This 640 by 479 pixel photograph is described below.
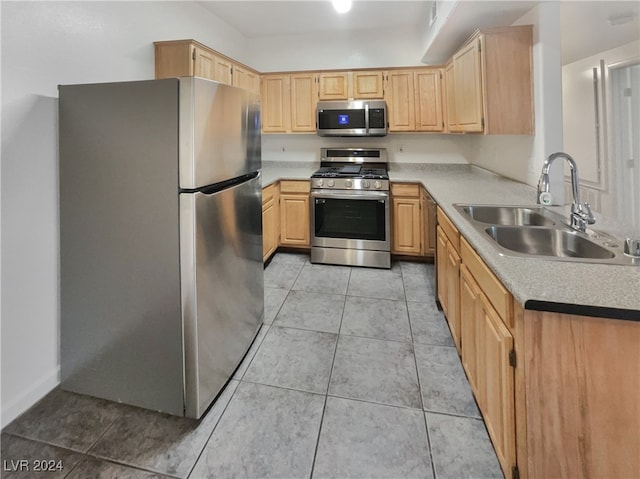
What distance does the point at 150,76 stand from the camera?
8.39 ft

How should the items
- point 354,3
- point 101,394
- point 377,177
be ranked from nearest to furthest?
point 101,394
point 354,3
point 377,177

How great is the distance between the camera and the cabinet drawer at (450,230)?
1.87m

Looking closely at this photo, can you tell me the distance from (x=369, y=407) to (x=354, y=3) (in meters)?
3.58

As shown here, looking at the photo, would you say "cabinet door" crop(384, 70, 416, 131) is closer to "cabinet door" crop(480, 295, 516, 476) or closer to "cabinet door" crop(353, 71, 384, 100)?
"cabinet door" crop(353, 71, 384, 100)

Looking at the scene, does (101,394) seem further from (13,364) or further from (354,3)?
(354,3)

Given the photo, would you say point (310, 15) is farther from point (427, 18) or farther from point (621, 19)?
point (621, 19)

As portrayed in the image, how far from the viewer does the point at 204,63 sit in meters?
2.78

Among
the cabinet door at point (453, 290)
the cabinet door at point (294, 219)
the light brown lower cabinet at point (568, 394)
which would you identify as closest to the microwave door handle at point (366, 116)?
the cabinet door at point (294, 219)

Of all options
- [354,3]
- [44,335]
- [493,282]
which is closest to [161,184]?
[44,335]

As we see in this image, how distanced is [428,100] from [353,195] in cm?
141

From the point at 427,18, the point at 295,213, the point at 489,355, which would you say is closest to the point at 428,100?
the point at 427,18

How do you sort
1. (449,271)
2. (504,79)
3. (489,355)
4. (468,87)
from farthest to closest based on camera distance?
(468,87) → (504,79) → (449,271) → (489,355)

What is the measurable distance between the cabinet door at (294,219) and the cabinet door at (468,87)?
70.2 inches

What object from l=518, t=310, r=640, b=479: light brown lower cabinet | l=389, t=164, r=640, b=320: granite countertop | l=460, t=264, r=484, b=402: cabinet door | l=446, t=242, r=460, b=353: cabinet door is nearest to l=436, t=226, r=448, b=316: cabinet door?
l=446, t=242, r=460, b=353: cabinet door
